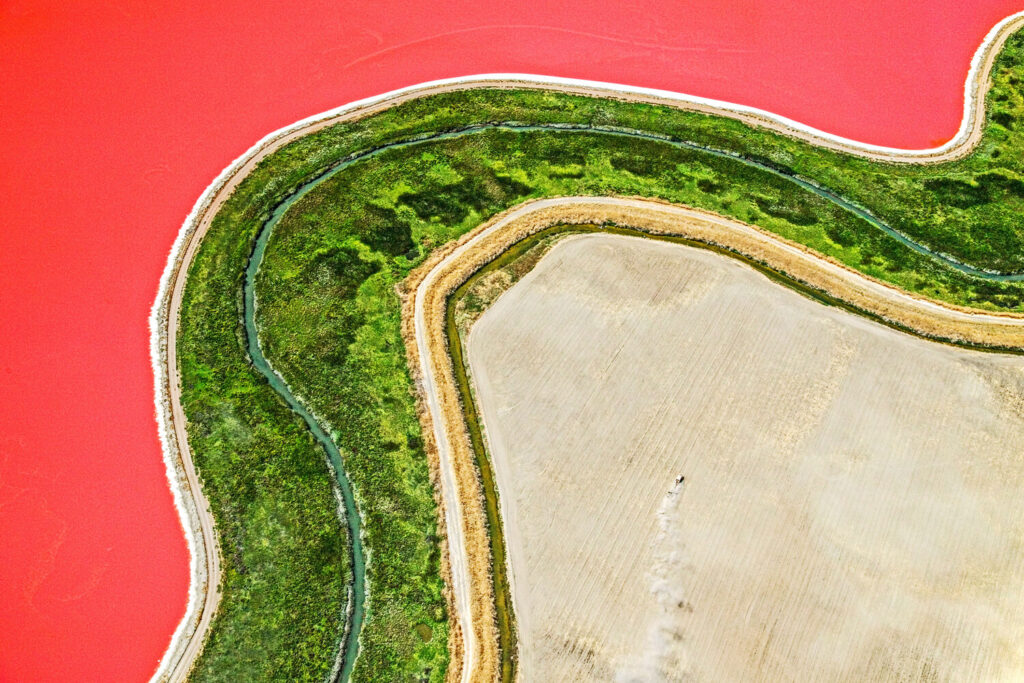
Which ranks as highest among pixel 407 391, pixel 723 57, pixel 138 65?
pixel 723 57

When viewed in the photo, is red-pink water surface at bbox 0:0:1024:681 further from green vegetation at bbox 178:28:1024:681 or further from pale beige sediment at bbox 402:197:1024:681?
pale beige sediment at bbox 402:197:1024:681

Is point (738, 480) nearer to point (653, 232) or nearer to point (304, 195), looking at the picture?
point (653, 232)

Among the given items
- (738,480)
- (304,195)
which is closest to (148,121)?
(304,195)

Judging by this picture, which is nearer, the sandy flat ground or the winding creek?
the sandy flat ground

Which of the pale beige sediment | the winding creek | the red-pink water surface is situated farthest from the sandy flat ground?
the red-pink water surface

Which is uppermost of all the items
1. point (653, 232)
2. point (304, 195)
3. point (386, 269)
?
point (653, 232)

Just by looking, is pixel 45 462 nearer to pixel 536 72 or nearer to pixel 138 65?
pixel 138 65

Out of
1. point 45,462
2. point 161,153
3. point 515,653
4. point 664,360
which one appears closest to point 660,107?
point 664,360
